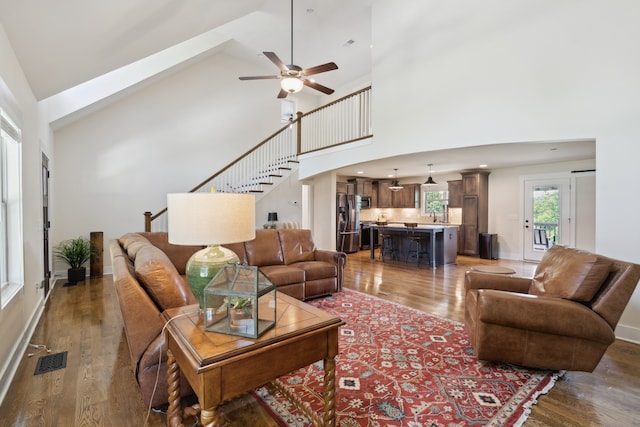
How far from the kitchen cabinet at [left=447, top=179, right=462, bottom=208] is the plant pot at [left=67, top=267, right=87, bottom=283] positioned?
8.64 meters

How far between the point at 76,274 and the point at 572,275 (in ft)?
22.6

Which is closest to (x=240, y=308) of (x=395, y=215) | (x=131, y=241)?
(x=131, y=241)

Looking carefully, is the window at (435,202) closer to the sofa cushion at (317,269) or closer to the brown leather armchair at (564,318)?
the sofa cushion at (317,269)

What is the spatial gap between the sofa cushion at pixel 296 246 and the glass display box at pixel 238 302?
2951mm

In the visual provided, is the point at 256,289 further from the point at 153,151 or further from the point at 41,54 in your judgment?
the point at 153,151

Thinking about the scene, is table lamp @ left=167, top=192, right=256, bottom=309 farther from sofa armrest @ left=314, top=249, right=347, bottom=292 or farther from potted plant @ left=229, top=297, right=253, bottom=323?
sofa armrest @ left=314, top=249, right=347, bottom=292

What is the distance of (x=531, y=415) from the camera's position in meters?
1.86

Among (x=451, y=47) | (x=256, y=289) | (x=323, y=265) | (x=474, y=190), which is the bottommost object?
(x=323, y=265)

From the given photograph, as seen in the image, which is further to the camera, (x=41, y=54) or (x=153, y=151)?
(x=153, y=151)

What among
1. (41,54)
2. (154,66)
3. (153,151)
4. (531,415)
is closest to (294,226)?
(153,151)

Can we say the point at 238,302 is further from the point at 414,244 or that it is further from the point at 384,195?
the point at 384,195

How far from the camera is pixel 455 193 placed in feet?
27.7

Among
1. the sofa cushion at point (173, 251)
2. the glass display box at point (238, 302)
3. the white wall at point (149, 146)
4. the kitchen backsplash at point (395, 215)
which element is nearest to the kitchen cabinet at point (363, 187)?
the kitchen backsplash at point (395, 215)

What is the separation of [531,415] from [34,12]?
4262 mm
